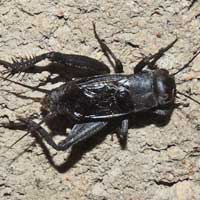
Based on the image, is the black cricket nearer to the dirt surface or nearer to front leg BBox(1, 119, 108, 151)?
front leg BBox(1, 119, 108, 151)

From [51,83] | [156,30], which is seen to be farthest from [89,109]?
[156,30]

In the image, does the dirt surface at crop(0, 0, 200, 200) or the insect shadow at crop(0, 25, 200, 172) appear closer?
the insect shadow at crop(0, 25, 200, 172)

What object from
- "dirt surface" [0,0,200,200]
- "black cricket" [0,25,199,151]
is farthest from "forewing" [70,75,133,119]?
"dirt surface" [0,0,200,200]

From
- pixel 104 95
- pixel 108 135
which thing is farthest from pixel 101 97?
pixel 108 135

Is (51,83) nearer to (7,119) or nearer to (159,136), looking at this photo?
(7,119)

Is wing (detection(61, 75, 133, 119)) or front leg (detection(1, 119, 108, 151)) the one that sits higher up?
wing (detection(61, 75, 133, 119))

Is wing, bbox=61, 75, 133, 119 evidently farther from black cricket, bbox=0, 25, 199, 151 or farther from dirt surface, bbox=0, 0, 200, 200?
dirt surface, bbox=0, 0, 200, 200

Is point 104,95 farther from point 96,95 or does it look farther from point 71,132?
point 71,132
